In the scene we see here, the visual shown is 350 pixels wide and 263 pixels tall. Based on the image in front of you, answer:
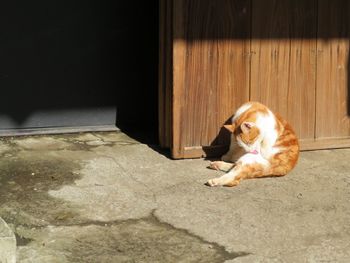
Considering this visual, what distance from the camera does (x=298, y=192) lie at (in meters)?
4.95

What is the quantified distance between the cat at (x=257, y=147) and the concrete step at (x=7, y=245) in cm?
179

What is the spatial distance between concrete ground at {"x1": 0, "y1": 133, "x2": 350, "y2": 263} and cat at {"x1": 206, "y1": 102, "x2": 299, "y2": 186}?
0.32 ft

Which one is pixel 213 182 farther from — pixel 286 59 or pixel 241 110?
pixel 286 59

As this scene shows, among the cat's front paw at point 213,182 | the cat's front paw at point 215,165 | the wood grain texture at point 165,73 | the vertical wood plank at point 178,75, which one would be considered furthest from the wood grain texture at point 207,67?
the cat's front paw at point 213,182

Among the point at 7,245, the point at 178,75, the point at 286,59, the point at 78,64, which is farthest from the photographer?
the point at 78,64

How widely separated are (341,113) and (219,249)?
9.30ft

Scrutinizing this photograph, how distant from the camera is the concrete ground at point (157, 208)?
12.7ft

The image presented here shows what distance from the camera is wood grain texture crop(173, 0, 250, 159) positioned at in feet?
18.2

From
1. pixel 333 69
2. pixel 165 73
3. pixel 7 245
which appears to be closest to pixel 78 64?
Answer: pixel 165 73

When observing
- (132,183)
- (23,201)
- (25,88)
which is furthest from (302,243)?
(25,88)

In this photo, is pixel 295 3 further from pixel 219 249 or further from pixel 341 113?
pixel 219 249

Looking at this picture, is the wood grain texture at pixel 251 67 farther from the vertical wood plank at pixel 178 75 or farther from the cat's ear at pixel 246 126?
the cat's ear at pixel 246 126

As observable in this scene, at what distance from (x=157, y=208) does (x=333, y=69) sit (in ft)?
8.45

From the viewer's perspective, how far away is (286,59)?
19.6ft
